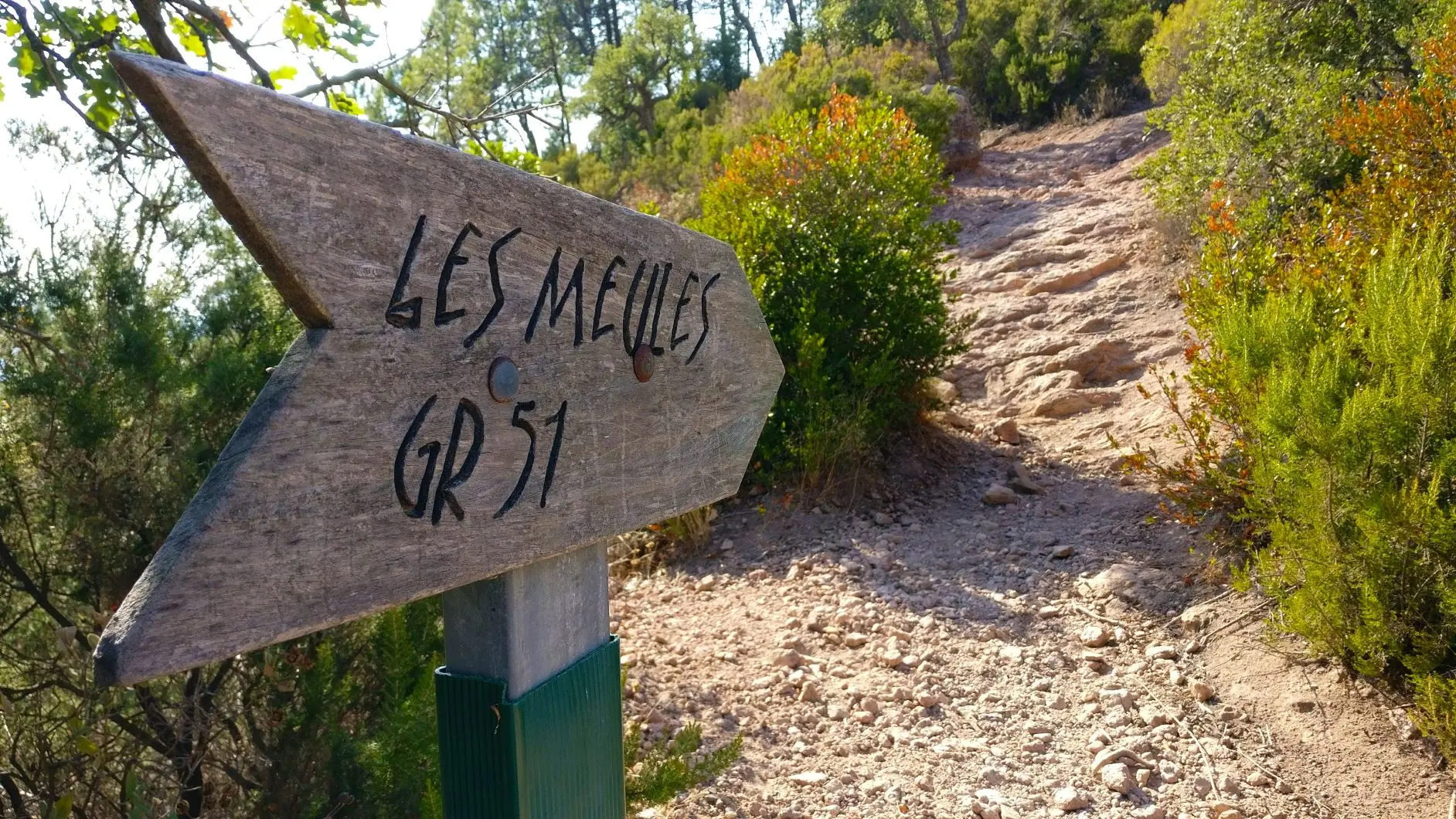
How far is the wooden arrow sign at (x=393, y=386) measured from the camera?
0.83 metres

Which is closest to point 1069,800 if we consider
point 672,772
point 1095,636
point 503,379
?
point 1095,636

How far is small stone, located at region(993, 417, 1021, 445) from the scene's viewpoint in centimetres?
611

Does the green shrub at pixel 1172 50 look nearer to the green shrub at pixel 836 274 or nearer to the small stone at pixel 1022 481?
the green shrub at pixel 836 274

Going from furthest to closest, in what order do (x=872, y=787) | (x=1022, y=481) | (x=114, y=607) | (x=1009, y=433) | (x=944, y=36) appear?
(x=944, y=36)
(x=1009, y=433)
(x=1022, y=481)
(x=872, y=787)
(x=114, y=607)

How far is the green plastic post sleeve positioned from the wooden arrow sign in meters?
0.26

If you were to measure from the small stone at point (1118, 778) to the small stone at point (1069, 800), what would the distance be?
0.11 meters

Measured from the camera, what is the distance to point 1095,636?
3723 millimetres

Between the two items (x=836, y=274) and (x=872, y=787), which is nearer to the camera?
(x=872, y=787)

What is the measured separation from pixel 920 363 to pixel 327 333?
17.0 ft

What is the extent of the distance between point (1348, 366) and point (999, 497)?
2.23m

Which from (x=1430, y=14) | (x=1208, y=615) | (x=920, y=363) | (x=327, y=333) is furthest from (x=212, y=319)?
(x=1430, y=14)

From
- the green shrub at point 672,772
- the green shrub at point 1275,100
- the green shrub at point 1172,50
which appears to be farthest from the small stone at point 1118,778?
the green shrub at point 1172,50

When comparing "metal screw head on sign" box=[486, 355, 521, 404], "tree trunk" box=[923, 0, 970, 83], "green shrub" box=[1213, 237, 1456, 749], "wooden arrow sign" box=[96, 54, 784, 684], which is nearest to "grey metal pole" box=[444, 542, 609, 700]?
"wooden arrow sign" box=[96, 54, 784, 684]

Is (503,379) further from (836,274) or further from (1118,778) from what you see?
(836,274)
